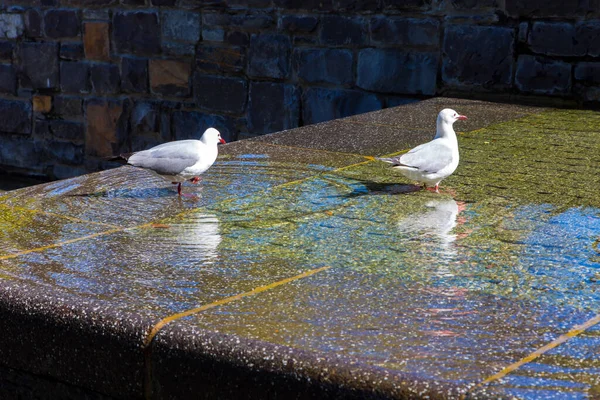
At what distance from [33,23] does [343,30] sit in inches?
137

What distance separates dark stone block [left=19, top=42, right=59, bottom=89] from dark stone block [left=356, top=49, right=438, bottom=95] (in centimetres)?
334

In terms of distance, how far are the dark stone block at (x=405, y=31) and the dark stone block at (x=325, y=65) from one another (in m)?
0.28

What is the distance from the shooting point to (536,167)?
4.13m

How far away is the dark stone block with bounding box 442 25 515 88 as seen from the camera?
5879 mm

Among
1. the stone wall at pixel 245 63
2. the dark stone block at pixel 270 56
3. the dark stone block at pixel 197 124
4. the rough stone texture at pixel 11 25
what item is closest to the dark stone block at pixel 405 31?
the stone wall at pixel 245 63

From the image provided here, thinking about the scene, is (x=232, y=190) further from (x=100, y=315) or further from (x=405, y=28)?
(x=405, y=28)

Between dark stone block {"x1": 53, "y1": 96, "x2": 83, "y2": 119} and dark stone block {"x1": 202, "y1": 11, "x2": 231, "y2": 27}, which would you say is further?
dark stone block {"x1": 53, "y1": 96, "x2": 83, "y2": 119}

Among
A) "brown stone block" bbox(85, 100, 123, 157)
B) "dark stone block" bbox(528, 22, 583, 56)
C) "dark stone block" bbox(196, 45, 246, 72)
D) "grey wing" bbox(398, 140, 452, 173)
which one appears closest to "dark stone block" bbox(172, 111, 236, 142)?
"dark stone block" bbox(196, 45, 246, 72)

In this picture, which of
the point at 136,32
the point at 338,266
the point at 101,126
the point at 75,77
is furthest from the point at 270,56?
the point at 338,266

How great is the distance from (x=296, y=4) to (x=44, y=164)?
3.43 m

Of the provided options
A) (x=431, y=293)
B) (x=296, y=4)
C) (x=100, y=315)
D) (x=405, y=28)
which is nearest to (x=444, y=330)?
(x=431, y=293)

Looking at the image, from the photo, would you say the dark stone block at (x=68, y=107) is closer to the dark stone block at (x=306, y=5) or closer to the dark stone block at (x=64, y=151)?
the dark stone block at (x=64, y=151)

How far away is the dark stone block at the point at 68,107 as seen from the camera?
8383 millimetres

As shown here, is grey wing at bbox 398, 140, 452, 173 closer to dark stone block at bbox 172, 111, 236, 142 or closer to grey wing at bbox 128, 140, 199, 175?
grey wing at bbox 128, 140, 199, 175
